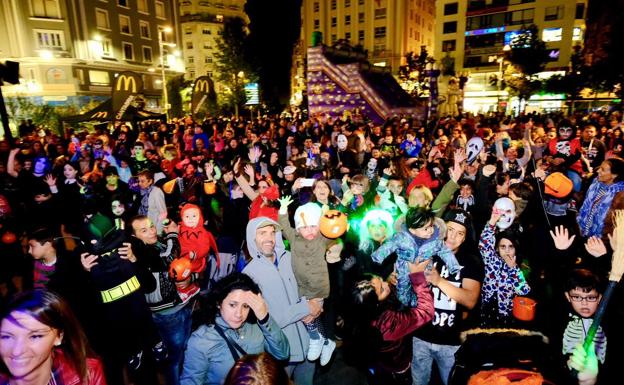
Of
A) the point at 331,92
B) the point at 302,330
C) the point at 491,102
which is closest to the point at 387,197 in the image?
the point at 302,330

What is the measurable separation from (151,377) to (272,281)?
2088 mm

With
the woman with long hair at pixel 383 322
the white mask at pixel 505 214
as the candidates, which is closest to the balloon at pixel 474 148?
→ the white mask at pixel 505 214

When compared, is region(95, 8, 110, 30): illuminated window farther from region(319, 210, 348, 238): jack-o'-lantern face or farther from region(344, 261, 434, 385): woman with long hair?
region(344, 261, 434, 385): woman with long hair

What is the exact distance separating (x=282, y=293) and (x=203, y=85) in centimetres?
1407

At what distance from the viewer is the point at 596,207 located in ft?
16.1

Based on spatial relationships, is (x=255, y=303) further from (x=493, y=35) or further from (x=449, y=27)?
(x=449, y=27)

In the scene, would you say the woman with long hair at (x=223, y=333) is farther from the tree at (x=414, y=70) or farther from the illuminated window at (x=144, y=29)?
the illuminated window at (x=144, y=29)

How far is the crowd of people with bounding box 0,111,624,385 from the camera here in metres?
2.11

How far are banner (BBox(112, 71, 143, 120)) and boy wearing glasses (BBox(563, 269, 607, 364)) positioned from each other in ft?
50.6

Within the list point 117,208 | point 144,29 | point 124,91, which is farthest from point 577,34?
point 117,208

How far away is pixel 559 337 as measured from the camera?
2.87m

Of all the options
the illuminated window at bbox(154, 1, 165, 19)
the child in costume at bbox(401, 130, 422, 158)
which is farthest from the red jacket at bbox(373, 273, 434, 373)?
the illuminated window at bbox(154, 1, 165, 19)

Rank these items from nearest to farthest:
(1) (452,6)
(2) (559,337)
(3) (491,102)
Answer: (2) (559,337)
(3) (491,102)
(1) (452,6)

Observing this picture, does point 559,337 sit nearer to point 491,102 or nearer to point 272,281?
point 272,281
